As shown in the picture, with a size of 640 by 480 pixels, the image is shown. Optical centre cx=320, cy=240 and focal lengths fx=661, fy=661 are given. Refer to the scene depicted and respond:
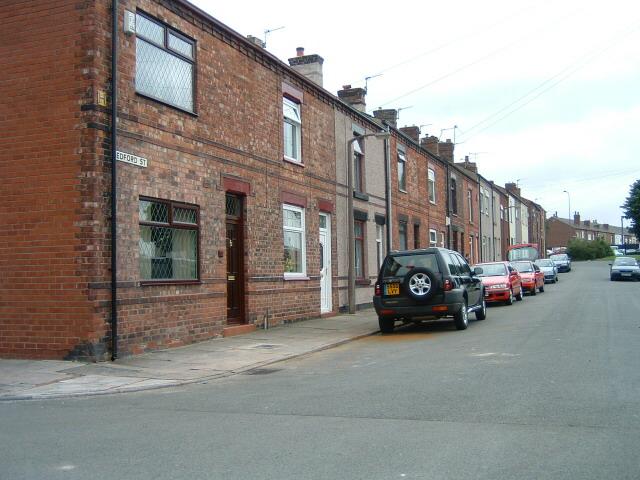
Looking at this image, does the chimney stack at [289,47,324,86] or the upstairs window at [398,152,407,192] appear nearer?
the chimney stack at [289,47,324,86]

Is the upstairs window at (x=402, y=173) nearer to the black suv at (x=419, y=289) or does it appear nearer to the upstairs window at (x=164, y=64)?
the black suv at (x=419, y=289)

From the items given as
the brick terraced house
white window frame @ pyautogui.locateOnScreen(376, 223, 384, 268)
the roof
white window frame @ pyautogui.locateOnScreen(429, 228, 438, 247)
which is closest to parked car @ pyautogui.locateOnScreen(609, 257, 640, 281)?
white window frame @ pyautogui.locateOnScreen(429, 228, 438, 247)

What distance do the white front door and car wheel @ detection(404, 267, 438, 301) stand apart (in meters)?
5.18

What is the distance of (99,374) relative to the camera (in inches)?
388

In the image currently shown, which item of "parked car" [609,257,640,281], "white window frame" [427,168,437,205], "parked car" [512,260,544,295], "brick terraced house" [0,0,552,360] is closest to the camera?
"brick terraced house" [0,0,552,360]

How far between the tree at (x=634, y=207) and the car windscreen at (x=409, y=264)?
6297cm

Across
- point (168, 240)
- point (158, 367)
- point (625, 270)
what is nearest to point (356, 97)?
point (168, 240)

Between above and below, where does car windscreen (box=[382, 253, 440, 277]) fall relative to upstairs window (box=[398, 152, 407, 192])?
below

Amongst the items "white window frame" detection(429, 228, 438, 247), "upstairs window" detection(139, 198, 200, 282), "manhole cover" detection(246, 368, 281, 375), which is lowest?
"manhole cover" detection(246, 368, 281, 375)

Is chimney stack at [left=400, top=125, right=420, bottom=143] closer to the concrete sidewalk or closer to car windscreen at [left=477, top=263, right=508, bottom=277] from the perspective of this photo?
car windscreen at [left=477, top=263, right=508, bottom=277]

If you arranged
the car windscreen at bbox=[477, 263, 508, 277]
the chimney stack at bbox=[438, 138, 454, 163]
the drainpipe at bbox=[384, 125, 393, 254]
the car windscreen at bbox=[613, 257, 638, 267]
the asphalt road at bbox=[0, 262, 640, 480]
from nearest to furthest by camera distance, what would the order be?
the asphalt road at bbox=[0, 262, 640, 480] < the car windscreen at bbox=[477, 263, 508, 277] < the drainpipe at bbox=[384, 125, 393, 254] < the chimney stack at bbox=[438, 138, 454, 163] < the car windscreen at bbox=[613, 257, 638, 267]

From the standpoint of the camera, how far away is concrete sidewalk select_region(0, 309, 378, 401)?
8.91 meters

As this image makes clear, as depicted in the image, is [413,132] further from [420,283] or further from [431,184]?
[420,283]

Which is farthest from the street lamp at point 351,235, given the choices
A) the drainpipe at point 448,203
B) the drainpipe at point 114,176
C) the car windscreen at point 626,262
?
the car windscreen at point 626,262
